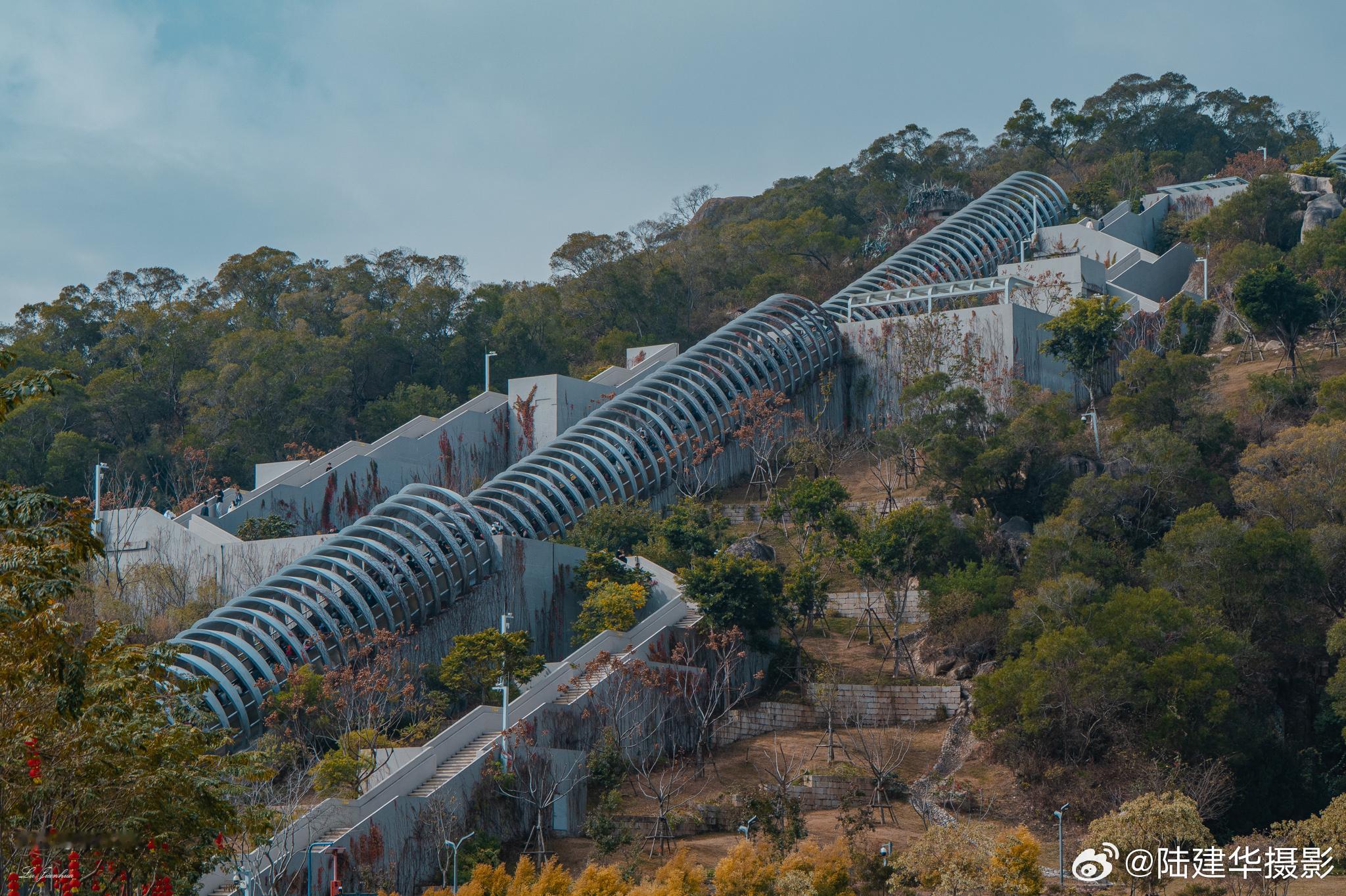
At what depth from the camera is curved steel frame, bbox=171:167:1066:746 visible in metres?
29.6

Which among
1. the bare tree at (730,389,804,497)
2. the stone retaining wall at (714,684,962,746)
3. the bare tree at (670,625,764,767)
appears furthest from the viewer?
the bare tree at (730,389,804,497)

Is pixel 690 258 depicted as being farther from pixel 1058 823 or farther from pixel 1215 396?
pixel 1058 823

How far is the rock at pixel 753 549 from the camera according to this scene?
3603 cm

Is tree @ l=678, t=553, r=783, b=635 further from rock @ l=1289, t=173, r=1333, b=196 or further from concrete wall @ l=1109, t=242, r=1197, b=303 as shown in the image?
rock @ l=1289, t=173, r=1333, b=196

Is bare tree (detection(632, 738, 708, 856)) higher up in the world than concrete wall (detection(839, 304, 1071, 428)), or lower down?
lower down

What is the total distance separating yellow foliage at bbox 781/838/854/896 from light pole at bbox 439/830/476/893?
16.2 ft

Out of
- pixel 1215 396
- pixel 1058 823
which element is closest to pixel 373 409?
pixel 1215 396

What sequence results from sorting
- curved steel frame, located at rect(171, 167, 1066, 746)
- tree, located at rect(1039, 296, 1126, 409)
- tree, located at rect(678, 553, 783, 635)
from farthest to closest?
tree, located at rect(1039, 296, 1126, 409) < tree, located at rect(678, 553, 783, 635) < curved steel frame, located at rect(171, 167, 1066, 746)

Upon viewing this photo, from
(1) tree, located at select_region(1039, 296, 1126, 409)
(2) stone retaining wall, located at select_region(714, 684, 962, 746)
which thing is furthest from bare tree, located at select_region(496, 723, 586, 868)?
(1) tree, located at select_region(1039, 296, 1126, 409)

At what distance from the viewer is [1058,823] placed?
1054 inches

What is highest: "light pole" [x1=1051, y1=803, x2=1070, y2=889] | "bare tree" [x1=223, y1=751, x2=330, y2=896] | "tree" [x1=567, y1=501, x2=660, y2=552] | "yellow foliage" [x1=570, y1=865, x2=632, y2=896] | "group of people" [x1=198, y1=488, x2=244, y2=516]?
"group of people" [x1=198, y1=488, x2=244, y2=516]

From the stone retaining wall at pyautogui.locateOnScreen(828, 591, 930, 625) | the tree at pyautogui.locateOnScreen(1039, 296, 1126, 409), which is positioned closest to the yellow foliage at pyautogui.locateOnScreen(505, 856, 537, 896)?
the stone retaining wall at pyautogui.locateOnScreen(828, 591, 930, 625)

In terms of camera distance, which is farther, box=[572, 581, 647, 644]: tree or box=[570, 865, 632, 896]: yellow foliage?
box=[572, 581, 647, 644]: tree

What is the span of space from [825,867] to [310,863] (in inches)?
Answer: 300
